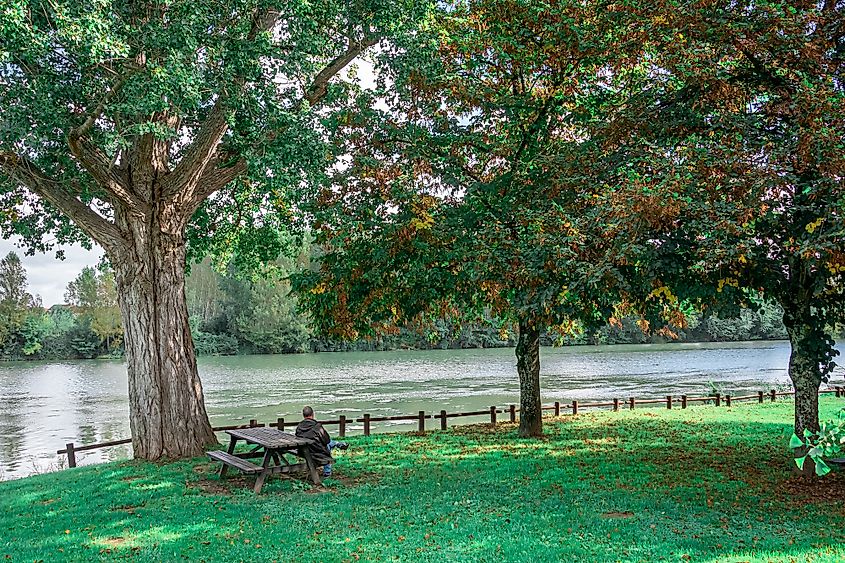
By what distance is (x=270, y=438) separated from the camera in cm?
1040

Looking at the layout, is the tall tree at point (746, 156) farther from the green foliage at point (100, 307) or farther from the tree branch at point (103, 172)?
the green foliage at point (100, 307)

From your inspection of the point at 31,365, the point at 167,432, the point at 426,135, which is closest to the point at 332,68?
the point at 426,135

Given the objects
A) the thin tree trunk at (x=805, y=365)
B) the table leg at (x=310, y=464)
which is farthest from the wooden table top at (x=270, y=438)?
the thin tree trunk at (x=805, y=365)

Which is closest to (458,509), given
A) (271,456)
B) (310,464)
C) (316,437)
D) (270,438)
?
(310,464)

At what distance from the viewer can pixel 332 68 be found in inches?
530

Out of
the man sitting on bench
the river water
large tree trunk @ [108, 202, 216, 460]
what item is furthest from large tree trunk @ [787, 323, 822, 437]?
the river water

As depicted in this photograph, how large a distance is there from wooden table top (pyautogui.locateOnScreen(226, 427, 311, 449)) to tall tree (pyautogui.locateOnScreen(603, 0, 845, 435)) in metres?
5.47

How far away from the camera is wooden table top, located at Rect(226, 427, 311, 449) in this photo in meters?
9.80

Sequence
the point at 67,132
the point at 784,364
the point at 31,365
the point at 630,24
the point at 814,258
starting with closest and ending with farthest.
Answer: the point at 814,258
the point at 630,24
the point at 67,132
the point at 784,364
the point at 31,365

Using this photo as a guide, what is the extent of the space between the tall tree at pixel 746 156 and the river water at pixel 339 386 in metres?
14.2

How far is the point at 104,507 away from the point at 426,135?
818 centimetres

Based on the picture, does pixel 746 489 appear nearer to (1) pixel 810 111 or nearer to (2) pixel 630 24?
(1) pixel 810 111

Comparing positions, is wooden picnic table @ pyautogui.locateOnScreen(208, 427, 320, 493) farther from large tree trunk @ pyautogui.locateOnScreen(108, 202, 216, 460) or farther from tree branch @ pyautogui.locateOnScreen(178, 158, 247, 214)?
tree branch @ pyautogui.locateOnScreen(178, 158, 247, 214)

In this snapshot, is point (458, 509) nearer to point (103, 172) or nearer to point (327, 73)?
point (103, 172)
